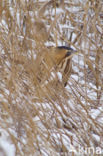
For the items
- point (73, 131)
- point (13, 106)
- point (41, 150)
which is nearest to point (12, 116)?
point (13, 106)

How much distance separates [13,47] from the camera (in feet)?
4.91

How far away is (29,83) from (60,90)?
16 centimetres

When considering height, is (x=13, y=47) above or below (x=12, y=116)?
above

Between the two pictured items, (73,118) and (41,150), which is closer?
(41,150)

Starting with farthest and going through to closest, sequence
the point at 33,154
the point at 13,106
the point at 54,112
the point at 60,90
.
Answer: the point at 60,90 → the point at 54,112 → the point at 13,106 → the point at 33,154

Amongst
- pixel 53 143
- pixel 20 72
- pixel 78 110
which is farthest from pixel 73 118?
pixel 20 72

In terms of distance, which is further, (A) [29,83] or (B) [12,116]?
(A) [29,83]

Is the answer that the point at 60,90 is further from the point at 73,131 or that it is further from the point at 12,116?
the point at 12,116

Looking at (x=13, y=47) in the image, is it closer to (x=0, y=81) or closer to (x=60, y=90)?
(x=0, y=81)

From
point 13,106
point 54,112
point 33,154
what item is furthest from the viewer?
point 54,112

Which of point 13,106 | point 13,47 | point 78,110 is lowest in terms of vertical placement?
point 78,110

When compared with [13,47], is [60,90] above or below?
below

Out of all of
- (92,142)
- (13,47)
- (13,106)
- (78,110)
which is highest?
(13,47)

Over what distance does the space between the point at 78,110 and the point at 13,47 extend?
0.38 m
